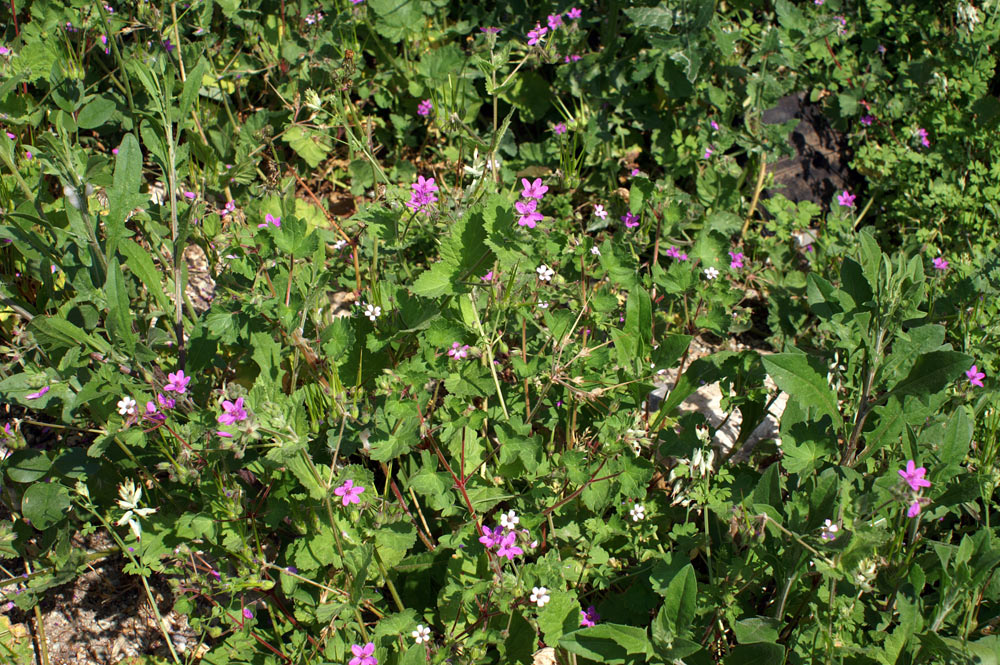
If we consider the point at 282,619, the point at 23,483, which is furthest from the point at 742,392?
the point at 23,483

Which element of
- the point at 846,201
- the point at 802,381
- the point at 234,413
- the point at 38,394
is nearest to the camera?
the point at 234,413

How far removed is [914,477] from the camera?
239 centimetres

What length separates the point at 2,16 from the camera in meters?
4.09

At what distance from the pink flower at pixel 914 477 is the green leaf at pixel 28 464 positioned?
299 centimetres

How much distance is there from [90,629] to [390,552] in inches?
48.1

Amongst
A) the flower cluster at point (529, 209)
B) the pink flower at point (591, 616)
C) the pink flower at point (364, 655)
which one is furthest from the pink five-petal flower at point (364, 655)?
the flower cluster at point (529, 209)

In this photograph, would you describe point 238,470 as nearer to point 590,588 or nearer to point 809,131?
point 590,588

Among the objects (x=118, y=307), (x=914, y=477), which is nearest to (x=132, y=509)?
(x=118, y=307)

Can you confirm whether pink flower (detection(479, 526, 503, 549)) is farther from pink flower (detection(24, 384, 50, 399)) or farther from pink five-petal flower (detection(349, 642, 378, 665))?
pink flower (detection(24, 384, 50, 399))

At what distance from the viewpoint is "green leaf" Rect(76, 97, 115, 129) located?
145 inches

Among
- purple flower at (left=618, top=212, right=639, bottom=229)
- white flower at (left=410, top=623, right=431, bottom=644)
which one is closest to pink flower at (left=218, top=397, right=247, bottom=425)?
white flower at (left=410, top=623, right=431, bottom=644)

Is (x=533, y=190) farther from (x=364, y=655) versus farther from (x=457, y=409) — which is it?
(x=364, y=655)

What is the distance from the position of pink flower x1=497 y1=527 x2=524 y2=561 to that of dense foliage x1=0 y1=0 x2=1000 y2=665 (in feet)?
0.06

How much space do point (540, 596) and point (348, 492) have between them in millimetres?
712
